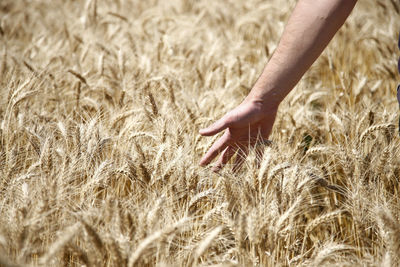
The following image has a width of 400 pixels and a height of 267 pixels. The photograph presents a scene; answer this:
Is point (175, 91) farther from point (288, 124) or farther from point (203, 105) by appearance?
point (288, 124)

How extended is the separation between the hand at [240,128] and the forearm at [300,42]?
0.15 ft

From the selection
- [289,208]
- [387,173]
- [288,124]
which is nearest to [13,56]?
[288,124]

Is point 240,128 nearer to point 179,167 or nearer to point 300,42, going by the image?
point 179,167

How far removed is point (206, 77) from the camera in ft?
9.11

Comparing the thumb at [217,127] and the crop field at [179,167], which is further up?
the thumb at [217,127]

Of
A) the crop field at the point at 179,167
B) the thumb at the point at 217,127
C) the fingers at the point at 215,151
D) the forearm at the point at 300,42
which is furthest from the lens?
the fingers at the point at 215,151

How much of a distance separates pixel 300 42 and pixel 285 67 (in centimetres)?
10

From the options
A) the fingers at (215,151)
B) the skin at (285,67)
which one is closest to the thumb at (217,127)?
the skin at (285,67)

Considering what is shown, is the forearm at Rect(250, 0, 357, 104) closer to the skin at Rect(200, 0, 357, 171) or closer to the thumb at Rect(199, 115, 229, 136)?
the skin at Rect(200, 0, 357, 171)

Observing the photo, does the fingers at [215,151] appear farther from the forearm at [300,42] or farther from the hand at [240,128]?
the forearm at [300,42]

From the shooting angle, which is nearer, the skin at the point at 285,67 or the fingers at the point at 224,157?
the skin at the point at 285,67

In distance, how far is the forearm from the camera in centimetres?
138

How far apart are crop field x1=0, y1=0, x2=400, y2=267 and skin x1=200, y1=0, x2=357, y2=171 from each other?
10 centimetres

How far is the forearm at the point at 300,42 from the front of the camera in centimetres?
138
